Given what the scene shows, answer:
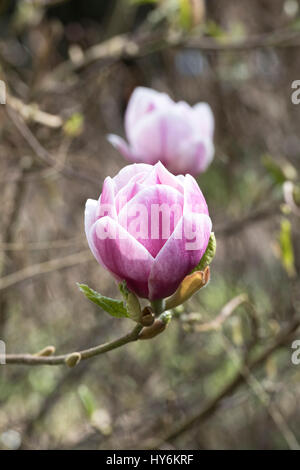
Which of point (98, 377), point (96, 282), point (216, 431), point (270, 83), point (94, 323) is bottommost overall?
point (216, 431)

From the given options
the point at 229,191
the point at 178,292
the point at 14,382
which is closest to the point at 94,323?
the point at 14,382

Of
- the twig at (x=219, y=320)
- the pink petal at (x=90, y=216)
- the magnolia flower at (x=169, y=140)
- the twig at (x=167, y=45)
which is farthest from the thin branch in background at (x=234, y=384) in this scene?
the twig at (x=167, y=45)

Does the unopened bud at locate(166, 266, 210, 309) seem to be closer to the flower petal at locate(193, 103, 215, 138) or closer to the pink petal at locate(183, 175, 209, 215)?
the pink petal at locate(183, 175, 209, 215)

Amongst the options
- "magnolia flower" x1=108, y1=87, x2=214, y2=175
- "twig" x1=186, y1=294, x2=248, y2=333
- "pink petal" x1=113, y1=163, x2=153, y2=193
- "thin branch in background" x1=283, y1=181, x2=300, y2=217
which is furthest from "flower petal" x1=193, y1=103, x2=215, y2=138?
"pink petal" x1=113, y1=163, x2=153, y2=193

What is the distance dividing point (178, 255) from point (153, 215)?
34 millimetres

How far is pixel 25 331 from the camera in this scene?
4.93 ft

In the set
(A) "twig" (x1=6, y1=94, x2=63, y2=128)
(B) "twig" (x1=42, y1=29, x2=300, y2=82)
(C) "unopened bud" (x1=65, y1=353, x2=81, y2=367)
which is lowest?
(C) "unopened bud" (x1=65, y1=353, x2=81, y2=367)

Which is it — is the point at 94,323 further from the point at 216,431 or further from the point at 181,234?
the point at 181,234

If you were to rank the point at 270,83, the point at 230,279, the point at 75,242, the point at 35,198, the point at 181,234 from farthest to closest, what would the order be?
the point at 270,83
the point at 35,198
the point at 230,279
the point at 75,242
the point at 181,234

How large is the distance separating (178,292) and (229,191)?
1.23 m

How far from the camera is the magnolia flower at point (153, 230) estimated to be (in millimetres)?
414

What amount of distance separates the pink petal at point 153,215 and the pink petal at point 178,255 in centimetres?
1

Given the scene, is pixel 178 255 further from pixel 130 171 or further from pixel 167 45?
pixel 167 45

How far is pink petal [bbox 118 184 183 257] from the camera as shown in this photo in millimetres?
414
